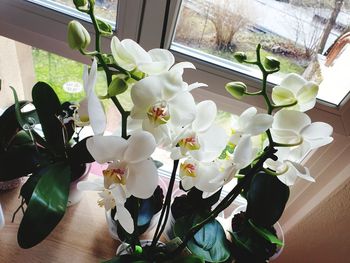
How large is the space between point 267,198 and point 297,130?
235mm

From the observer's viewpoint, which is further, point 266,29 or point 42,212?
point 266,29

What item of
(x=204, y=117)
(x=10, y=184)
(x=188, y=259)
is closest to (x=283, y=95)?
(x=204, y=117)

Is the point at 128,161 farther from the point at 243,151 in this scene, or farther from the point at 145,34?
the point at 145,34

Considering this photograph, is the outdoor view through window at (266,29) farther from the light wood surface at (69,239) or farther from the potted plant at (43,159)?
the light wood surface at (69,239)

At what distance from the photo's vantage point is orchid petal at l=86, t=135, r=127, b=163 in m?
0.39

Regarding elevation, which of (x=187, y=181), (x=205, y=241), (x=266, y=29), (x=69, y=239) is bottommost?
(x=69, y=239)

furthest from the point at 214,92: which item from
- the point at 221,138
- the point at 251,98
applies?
the point at 221,138

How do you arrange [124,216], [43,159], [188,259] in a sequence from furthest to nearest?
[43,159]
[188,259]
[124,216]

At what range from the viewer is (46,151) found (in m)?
0.72

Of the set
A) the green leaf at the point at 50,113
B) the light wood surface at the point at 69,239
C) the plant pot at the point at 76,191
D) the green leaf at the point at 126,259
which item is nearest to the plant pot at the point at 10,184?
the light wood surface at the point at 69,239

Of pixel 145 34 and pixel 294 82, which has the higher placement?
pixel 294 82

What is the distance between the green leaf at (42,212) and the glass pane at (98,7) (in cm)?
39

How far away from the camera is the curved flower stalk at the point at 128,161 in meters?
0.39

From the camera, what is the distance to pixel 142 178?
41cm
